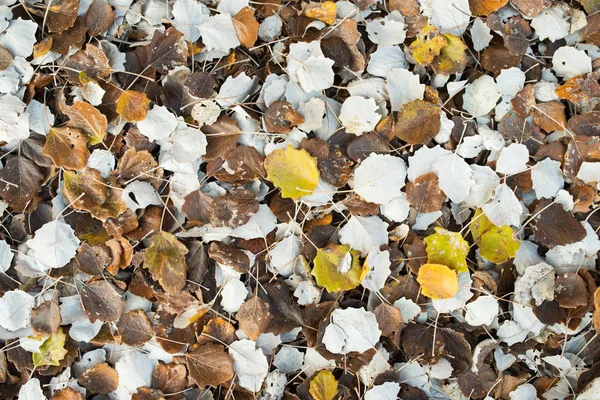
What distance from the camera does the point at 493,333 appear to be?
34.9 inches

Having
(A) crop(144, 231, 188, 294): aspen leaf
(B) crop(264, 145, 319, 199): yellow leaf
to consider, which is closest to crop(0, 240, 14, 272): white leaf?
(A) crop(144, 231, 188, 294): aspen leaf

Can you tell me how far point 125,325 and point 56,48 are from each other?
469 millimetres

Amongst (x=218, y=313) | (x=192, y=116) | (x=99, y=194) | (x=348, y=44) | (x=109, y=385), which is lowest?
(x=109, y=385)

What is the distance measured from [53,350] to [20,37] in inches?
20.4

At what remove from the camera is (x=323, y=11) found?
85cm

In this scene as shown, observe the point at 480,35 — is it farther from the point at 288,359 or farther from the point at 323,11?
the point at 288,359

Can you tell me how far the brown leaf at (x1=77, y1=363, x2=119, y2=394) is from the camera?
0.90m

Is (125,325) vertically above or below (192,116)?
below

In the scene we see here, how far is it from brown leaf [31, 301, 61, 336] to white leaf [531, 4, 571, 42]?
0.91 m

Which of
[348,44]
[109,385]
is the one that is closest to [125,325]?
[109,385]

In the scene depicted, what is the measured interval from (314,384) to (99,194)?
47 cm

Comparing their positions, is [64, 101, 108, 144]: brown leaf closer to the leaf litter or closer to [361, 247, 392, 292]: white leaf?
the leaf litter

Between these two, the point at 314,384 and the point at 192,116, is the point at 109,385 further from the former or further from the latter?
the point at 192,116

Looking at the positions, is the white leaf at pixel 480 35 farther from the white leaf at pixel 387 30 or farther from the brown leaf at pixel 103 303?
the brown leaf at pixel 103 303
